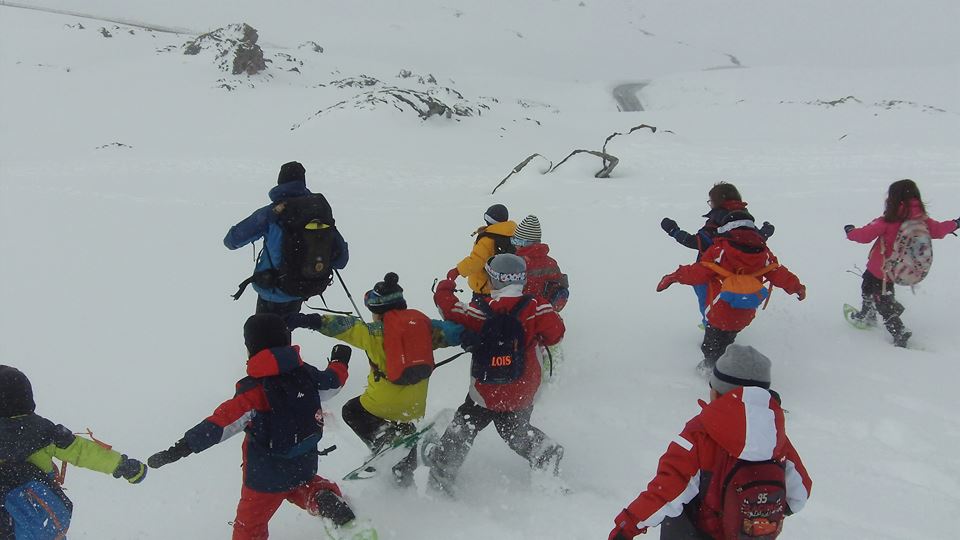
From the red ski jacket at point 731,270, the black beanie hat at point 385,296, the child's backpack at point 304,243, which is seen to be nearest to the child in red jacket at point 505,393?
the black beanie hat at point 385,296

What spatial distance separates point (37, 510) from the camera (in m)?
2.92

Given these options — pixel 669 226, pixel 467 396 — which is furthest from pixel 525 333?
pixel 669 226

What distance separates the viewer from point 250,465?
3.19 m

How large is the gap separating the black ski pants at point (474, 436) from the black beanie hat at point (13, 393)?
2121 mm

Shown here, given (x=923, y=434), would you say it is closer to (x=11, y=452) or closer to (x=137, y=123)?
(x=11, y=452)

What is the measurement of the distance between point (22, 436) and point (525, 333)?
2.54 metres

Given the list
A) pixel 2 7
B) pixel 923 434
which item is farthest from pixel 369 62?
pixel 923 434

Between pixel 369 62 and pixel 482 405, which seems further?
pixel 369 62

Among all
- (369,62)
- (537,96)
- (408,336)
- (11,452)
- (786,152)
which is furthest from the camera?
(537,96)

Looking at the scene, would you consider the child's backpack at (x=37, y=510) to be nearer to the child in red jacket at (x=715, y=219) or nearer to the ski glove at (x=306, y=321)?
the ski glove at (x=306, y=321)

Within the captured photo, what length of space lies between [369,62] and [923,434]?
2919cm

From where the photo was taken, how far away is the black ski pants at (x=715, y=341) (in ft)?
16.5

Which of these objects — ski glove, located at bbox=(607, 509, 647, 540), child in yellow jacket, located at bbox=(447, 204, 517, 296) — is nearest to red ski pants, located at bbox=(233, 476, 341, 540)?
ski glove, located at bbox=(607, 509, 647, 540)

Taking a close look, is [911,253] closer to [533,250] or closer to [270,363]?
[533,250]
